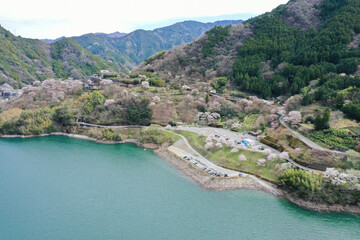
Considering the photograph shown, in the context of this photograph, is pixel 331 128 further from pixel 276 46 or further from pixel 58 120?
pixel 58 120

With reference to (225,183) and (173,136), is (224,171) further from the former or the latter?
(173,136)

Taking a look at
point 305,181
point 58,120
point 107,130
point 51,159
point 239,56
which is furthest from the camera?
point 239,56

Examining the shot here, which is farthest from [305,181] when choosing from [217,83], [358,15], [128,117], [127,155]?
[358,15]

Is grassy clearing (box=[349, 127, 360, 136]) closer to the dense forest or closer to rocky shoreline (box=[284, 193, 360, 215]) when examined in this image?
rocky shoreline (box=[284, 193, 360, 215])

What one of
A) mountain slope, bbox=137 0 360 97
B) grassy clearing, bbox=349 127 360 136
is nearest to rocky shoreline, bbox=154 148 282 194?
grassy clearing, bbox=349 127 360 136

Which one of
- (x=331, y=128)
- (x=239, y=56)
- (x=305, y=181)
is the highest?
(x=239, y=56)

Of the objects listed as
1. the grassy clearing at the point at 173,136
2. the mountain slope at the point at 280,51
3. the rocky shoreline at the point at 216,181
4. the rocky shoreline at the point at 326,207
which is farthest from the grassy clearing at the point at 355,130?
the grassy clearing at the point at 173,136
